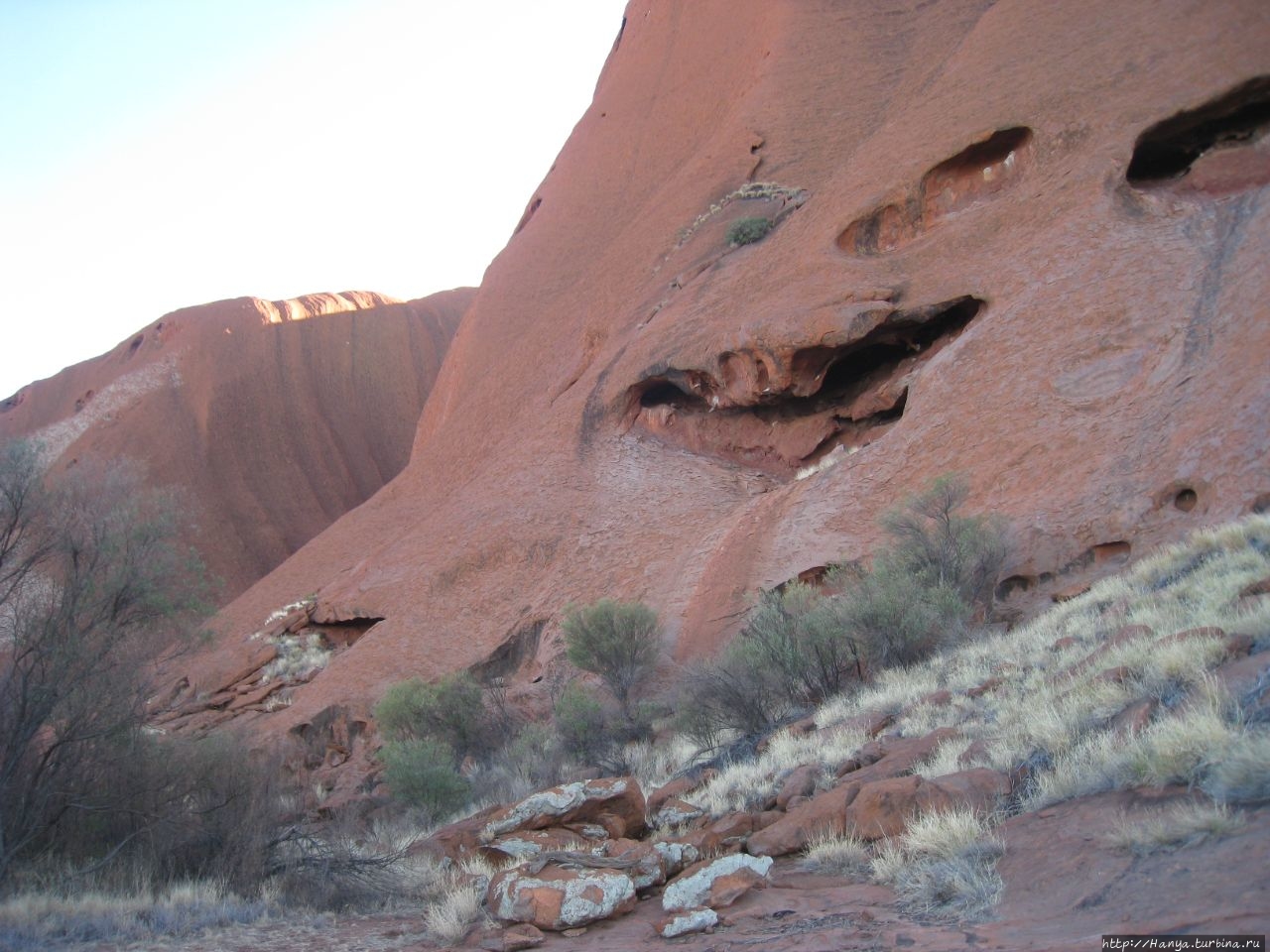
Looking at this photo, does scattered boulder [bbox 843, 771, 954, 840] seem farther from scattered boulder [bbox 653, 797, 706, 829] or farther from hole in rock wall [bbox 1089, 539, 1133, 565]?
hole in rock wall [bbox 1089, 539, 1133, 565]

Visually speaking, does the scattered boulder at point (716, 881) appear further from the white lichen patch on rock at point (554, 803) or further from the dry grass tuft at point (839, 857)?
→ the white lichen patch on rock at point (554, 803)

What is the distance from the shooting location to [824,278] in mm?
19484

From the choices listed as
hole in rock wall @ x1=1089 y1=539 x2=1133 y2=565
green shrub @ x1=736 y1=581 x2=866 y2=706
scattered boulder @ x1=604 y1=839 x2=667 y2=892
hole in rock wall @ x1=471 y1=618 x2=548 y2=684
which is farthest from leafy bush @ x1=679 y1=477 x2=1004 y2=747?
hole in rock wall @ x1=471 y1=618 x2=548 y2=684

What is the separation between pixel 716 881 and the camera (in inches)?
210

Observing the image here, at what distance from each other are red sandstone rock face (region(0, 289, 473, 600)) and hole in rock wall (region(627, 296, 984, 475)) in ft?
70.0

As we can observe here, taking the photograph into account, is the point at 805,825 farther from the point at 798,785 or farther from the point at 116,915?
the point at 116,915

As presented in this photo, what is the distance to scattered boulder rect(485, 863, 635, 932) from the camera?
17.9ft

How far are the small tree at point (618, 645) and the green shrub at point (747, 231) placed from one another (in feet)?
36.4

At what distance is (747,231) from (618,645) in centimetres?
1215

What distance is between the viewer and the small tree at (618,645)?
15391 millimetres

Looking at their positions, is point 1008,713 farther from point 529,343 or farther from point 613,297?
point 529,343

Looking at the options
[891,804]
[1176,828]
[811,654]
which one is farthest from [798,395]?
[1176,828]

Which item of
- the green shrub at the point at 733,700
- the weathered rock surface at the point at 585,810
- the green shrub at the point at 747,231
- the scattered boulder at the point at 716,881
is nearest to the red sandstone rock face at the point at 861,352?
the green shrub at the point at 747,231

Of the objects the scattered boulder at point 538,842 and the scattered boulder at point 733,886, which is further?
the scattered boulder at point 538,842
